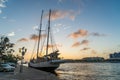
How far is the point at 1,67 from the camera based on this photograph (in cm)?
4500

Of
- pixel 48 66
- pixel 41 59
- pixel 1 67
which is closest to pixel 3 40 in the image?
pixel 41 59

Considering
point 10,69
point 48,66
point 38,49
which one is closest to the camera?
point 10,69

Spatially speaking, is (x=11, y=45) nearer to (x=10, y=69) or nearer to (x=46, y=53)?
(x=46, y=53)

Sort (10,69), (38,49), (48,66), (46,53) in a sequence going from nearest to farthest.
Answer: (10,69) < (48,66) < (46,53) < (38,49)

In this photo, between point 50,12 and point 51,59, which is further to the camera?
point 50,12

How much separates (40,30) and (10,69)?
4396cm

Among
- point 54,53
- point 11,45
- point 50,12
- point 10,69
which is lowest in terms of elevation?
point 10,69

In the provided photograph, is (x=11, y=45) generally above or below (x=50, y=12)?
below

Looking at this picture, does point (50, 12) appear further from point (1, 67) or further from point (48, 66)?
point (1, 67)

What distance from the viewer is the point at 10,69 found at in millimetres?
44000

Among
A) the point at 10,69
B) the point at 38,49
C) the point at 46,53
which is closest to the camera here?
the point at 10,69

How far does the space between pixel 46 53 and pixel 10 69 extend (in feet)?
101

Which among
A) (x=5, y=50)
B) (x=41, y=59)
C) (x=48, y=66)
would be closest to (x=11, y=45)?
(x=5, y=50)

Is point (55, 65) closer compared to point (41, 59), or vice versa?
point (55, 65)
